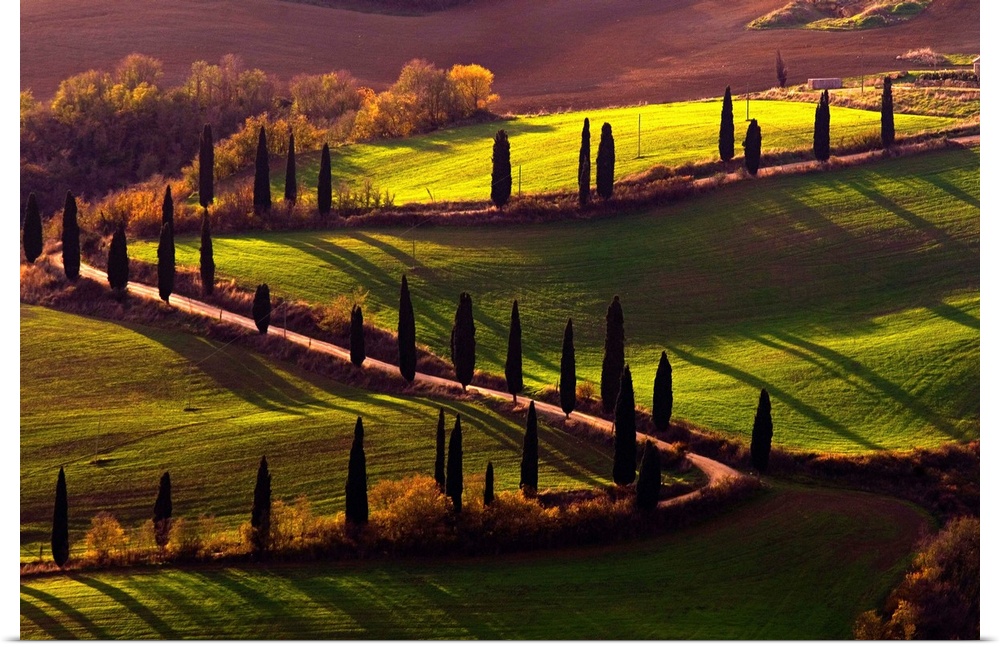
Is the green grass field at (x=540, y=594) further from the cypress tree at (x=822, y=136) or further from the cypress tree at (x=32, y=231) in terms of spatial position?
the cypress tree at (x=822, y=136)

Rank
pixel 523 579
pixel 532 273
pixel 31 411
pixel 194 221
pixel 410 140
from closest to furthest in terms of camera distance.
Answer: pixel 523 579
pixel 31 411
pixel 532 273
pixel 194 221
pixel 410 140

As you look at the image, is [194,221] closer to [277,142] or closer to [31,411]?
[277,142]

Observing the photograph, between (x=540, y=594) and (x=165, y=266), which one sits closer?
(x=540, y=594)

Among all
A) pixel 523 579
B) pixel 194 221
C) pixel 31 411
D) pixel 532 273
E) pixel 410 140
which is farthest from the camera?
pixel 410 140

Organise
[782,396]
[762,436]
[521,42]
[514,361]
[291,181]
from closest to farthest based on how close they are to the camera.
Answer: [762,436], [782,396], [514,361], [291,181], [521,42]

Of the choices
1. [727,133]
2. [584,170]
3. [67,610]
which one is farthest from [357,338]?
[727,133]

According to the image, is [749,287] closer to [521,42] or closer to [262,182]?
[262,182]

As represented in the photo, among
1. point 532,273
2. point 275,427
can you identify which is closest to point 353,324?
point 275,427
